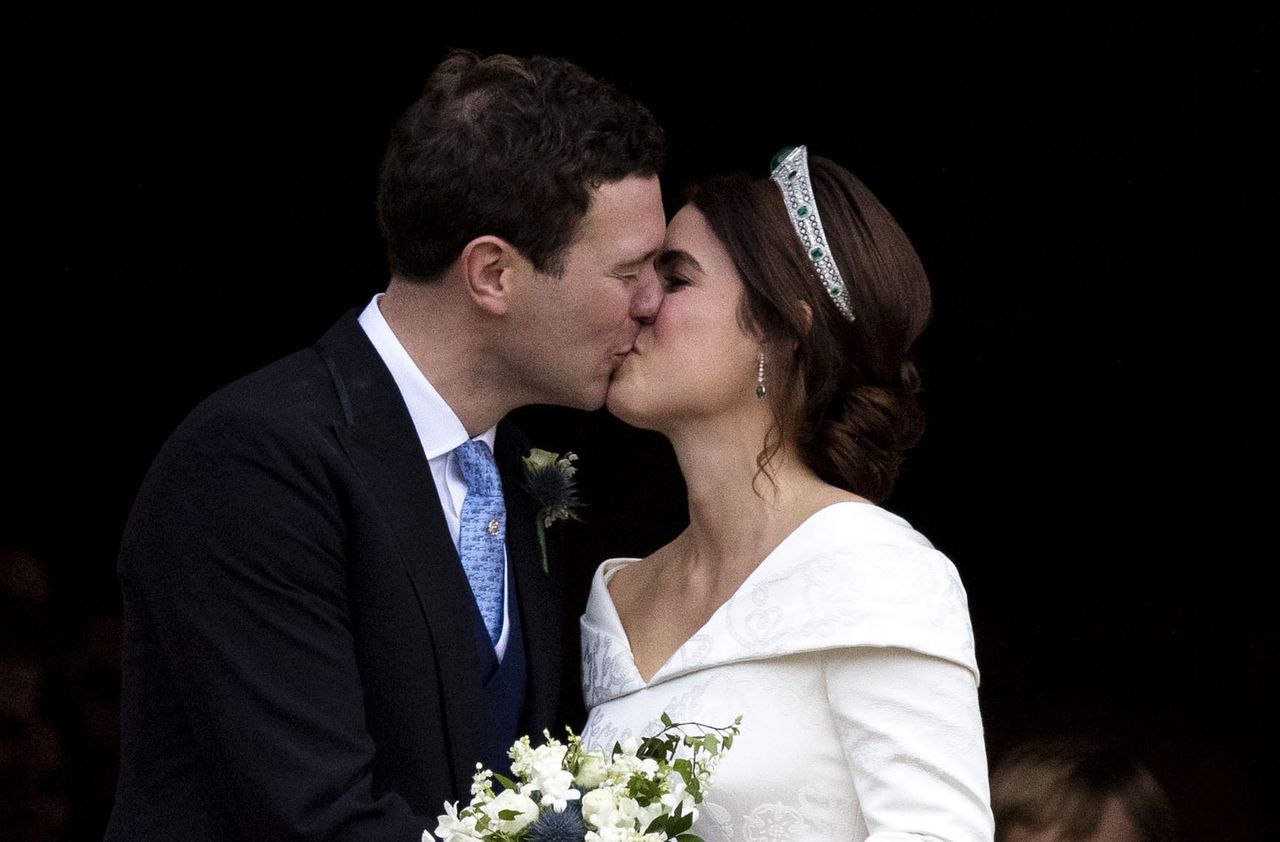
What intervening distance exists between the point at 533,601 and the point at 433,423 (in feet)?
1.17

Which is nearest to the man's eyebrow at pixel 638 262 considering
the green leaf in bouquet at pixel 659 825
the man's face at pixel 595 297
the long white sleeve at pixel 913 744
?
the man's face at pixel 595 297

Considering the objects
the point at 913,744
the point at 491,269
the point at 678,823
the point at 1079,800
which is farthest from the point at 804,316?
the point at 1079,800

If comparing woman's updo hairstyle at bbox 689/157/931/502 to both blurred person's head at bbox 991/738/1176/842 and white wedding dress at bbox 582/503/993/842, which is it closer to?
white wedding dress at bbox 582/503/993/842

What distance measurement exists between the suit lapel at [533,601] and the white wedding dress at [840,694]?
129 millimetres

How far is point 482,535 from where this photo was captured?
288 centimetres

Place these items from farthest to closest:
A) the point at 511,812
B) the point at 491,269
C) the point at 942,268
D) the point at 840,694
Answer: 1. the point at 942,268
2. the point at 491,269
3. the point at 840,694
4. the point at 511,812

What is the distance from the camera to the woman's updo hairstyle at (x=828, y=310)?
2945 mm

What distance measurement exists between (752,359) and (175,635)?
1.06 m

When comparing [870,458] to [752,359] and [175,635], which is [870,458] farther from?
[175,635]

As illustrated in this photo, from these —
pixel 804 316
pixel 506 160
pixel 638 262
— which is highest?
pixel 506 160

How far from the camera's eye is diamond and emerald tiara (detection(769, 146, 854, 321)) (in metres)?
2.94

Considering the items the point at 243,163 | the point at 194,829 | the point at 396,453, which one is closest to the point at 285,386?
the point at 396,453

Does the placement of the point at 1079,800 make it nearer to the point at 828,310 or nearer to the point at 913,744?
the point at 913,744

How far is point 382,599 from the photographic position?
260 centimetres
